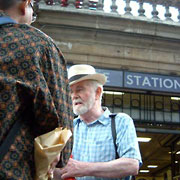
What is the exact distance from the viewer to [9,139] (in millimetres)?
1529

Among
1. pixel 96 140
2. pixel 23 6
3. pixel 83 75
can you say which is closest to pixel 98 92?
pixel 83 75

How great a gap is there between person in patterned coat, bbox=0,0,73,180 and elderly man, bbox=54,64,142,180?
98cm

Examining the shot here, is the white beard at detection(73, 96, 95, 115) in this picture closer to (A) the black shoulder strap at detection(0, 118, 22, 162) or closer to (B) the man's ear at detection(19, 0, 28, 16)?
(B) the man's ear at detection(19, 0, 28, 16)

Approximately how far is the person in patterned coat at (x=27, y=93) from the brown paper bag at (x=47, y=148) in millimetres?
26

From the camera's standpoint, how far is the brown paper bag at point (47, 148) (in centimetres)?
158

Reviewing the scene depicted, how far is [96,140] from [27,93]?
5.01 ft

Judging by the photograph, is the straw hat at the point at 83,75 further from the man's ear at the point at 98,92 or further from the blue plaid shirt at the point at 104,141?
the blue plaid shirt at the point at 104,141

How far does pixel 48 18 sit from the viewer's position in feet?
27.5

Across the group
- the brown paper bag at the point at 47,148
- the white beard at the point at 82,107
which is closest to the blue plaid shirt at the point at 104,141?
the white beard at the point at 82,107

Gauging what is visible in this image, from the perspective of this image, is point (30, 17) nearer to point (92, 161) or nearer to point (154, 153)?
point (92, 161)

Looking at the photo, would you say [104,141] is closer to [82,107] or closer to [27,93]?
[82,107]

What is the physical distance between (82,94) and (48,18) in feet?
18.0

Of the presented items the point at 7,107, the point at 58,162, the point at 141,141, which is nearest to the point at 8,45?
Answer: the point at 7,107

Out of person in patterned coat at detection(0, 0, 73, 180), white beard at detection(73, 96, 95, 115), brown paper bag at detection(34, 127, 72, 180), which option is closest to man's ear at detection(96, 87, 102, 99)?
white beard at detection(73, 96, 95, 115)
